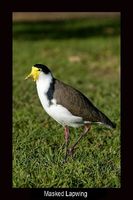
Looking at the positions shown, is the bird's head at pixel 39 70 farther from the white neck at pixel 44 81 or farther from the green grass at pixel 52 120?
the green grass at pixel 52 120

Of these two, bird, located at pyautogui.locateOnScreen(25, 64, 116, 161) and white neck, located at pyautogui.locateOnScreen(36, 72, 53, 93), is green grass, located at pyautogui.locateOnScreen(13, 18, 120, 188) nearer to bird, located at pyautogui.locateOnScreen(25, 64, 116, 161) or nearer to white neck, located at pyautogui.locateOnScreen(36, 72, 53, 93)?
bird, located at pyautogui.locateOnScreen(25, 64, 116, 161)

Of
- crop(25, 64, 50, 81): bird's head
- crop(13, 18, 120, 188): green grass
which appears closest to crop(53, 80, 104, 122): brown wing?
crop(25, 64, 50, 81): bird's head

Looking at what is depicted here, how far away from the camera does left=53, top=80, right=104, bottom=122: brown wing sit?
5613 mm

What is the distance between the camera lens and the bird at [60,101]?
5551 mm

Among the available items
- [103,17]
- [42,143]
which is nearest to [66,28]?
[103,17]

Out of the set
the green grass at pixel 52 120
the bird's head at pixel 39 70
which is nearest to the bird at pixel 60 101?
the bird's head at pixel 39 70

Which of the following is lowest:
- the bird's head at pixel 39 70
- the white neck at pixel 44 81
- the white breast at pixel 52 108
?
the white breast at pixel 52 108

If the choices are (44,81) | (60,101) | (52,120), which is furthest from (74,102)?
(52,120)

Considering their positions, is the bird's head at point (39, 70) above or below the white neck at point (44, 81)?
above

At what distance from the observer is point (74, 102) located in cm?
571

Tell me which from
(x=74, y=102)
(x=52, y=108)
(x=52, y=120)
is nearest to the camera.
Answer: (x=52, y=108)

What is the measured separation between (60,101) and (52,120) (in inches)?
86.1

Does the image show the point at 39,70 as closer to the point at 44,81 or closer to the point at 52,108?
the point at 44,81

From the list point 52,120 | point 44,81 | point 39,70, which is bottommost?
point 52,120
